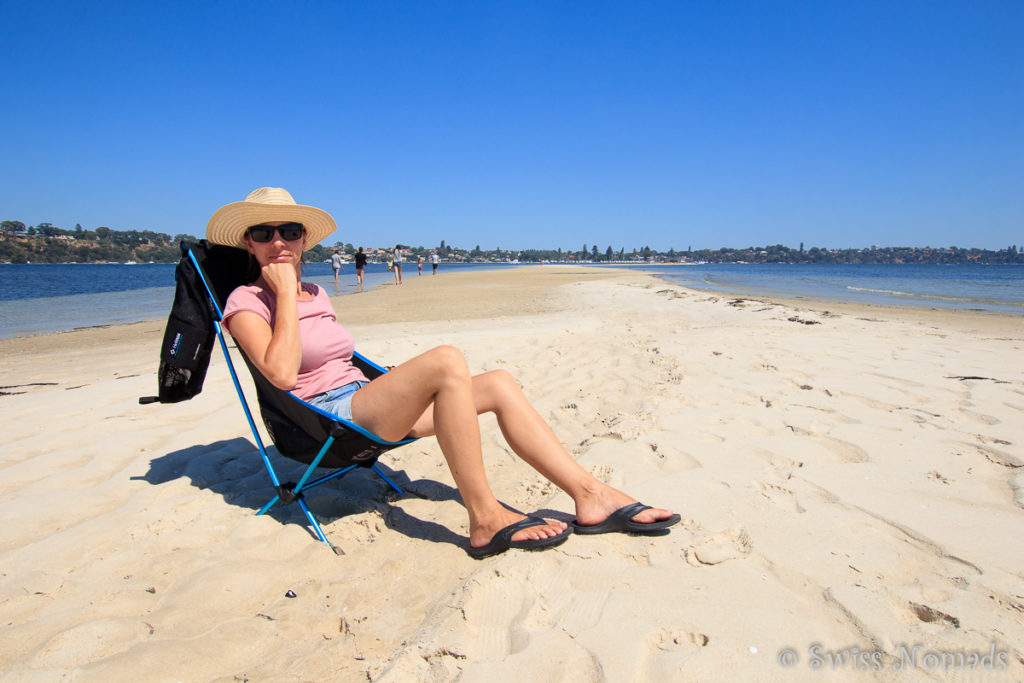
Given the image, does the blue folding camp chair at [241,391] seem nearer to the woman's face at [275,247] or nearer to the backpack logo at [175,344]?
the backpack logo at [175,344]

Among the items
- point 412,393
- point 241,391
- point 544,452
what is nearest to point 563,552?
point 544,452

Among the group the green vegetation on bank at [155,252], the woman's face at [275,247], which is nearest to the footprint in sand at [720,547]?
the woman's face at [275,247]

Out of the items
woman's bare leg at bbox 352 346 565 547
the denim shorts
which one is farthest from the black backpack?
woman's bare leg at bbox 352 346 565 547

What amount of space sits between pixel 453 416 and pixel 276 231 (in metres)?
1.28

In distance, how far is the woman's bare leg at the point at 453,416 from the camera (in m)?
2.05

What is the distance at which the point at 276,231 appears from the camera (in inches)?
96.4

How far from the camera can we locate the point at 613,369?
16.5ft

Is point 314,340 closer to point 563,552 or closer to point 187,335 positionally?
point 187,335

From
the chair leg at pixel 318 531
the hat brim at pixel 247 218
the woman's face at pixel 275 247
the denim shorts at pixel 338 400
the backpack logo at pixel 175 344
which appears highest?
the hat brim at pixel 247 218

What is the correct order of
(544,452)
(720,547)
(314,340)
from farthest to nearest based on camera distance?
1. (314,340)
2. (544,452)
3. (720,547)

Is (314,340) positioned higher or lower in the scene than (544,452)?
higher

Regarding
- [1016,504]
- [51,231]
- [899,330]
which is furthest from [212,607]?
[51,231]

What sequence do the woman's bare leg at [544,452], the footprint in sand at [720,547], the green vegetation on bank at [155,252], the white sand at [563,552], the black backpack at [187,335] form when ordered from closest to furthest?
the white sand at [563,552] → the footprint in sand at [720,547] → the woman's bare leg at [544,452] → the black backpack at [187,335] → the green vegetation on bank at [155,252]

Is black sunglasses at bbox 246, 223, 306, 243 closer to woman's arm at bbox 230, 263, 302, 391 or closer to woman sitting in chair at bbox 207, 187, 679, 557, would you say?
woman sitting in chair at bbox 207, 187, 679, 557
